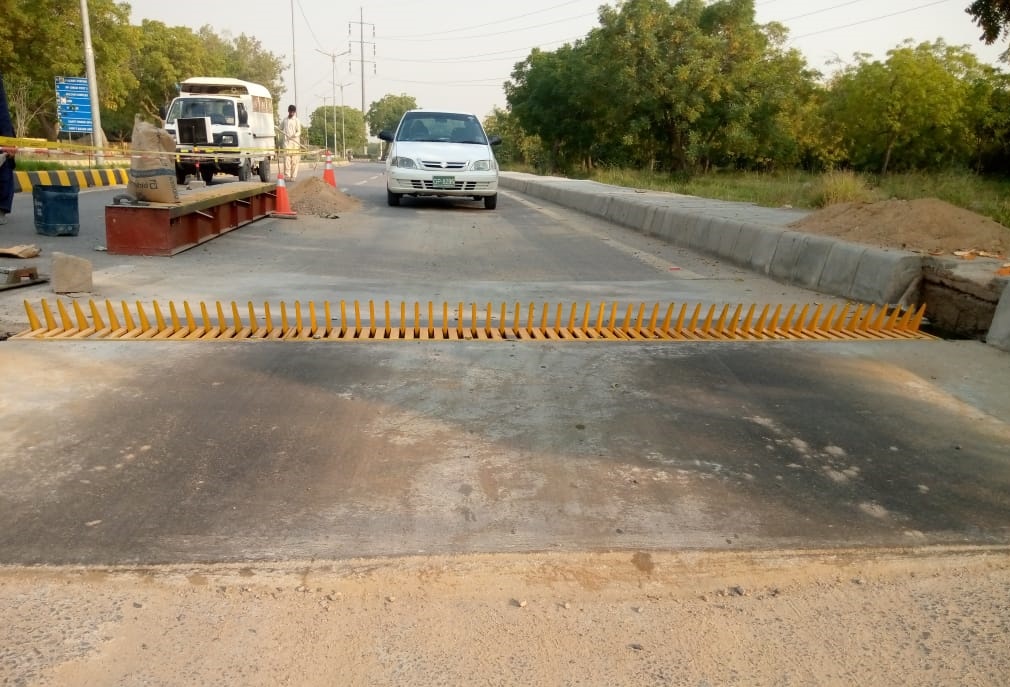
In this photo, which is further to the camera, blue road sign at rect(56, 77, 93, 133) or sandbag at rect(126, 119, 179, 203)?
blue road sign at rect(56, 77, 93, 133)

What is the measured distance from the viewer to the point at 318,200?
538 inches

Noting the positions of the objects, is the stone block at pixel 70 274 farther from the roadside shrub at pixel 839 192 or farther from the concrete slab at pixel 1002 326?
the roadside shrub at pixel 839 192

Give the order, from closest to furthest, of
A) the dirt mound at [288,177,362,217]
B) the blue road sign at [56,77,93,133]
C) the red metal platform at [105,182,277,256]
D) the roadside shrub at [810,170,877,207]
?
the red metal platform at [105,182,277,256] < the roadside shrub at [810,170,877,207] < the dirt mound at [288,177,362,217] < the blue road sign at [56,77,93,133]

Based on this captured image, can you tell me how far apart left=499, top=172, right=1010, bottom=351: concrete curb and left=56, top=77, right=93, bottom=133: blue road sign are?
51.8ft

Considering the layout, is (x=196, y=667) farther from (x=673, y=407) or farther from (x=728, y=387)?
(x=728, y=387)

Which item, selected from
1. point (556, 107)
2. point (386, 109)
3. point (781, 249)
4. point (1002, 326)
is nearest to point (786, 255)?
point (781, 249)

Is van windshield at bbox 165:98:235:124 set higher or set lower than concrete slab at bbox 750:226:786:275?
higher

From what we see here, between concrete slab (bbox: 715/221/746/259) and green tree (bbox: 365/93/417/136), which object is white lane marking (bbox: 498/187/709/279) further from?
green tree (bbox: 365/93/417/136)

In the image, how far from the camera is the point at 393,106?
156 meters

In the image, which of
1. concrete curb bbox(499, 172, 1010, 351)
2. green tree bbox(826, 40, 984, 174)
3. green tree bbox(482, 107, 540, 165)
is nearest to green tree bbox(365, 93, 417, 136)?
green tree bbox(482, 107, 540, 165)

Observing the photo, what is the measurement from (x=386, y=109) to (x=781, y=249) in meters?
156

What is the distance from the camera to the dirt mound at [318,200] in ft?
43.4

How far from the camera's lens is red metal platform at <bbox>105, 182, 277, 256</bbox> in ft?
25.6

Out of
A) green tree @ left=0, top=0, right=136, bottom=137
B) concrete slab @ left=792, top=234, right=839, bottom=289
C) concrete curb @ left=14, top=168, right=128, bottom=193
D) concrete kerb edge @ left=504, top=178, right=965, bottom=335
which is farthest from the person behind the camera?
green tree @ left=0, top=0, right=136, bottom=137
